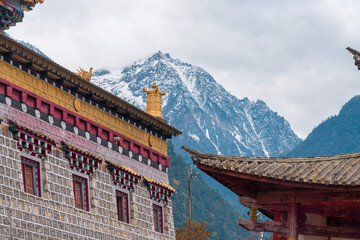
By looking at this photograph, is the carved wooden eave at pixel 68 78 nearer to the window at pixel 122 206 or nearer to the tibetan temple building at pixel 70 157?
the tibetan temple building at pixel 70 157

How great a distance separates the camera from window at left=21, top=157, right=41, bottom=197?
2498 centimetres

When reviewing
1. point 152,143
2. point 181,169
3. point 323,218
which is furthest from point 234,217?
point 323,218

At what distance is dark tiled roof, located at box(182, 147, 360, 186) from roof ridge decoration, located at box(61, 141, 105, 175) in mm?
9057

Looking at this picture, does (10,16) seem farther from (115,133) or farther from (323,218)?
(323,218)

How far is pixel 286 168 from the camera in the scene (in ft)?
61.8

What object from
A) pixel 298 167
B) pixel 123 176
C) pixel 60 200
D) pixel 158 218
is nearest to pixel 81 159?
pixel 60 200

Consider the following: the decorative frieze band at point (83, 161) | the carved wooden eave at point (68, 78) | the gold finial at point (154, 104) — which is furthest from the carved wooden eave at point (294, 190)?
the gold finial at point (154, 104)

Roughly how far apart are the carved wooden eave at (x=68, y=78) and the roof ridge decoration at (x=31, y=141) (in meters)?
2.17

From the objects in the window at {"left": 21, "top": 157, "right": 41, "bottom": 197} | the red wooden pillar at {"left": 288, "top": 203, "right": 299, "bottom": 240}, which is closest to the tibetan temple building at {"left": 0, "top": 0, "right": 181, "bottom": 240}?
the window at {"left": 21, "top": 157, "right": 41, "bottom": 197}

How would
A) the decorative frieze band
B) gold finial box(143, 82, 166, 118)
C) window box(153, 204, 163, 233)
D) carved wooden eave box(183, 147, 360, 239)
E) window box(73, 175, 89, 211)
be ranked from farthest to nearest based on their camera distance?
gold finial box(143, 82, 166, 118) → window box(153, 204, 163, 233) → window box(73, 175, 89, 211) → the decorative frieze band → carved wooden eave box(183, 147, 360, 239)

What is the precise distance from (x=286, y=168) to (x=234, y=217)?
166 meters

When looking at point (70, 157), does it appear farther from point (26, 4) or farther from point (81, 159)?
point (26, 4)

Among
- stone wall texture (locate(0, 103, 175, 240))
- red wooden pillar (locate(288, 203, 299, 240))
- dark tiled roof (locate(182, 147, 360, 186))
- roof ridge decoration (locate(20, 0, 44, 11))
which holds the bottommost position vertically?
red wooden pillar (locate(288, 203, 299, 240))

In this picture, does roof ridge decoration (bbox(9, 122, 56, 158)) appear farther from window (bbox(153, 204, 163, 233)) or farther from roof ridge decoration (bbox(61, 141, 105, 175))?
window (bbox(153, 204, 163, 233))
